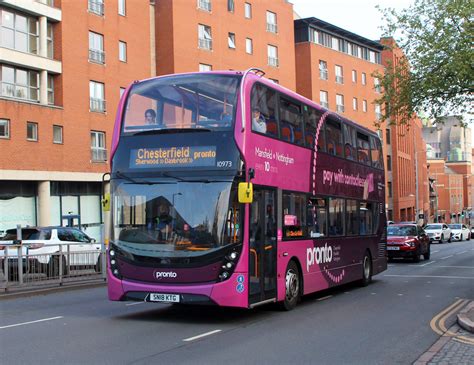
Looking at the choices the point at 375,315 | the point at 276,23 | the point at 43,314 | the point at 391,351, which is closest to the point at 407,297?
the point at 375,315

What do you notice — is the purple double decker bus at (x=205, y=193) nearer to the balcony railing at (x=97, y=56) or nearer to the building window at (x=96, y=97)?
the building window at (x=96, y=97)

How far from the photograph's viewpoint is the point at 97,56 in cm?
3647

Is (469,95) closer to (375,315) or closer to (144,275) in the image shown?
(375,315)

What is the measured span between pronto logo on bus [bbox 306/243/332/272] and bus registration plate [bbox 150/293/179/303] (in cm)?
370

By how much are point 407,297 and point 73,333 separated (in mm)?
8127

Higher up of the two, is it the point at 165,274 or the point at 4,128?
the point at 4,128

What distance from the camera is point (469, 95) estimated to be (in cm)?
2378

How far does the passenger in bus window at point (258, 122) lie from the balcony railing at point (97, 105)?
88.3 feet

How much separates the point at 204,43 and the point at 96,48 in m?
10.2

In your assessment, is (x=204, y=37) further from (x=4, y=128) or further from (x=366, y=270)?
(x=366, y=270)

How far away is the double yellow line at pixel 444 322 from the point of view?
8.69 meters

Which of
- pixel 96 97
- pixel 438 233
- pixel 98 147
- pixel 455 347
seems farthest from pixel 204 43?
pixel 455 347

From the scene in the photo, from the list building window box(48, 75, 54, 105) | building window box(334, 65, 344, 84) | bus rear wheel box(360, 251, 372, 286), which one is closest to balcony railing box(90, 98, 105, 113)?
building window box(48, 75, 54, 105)

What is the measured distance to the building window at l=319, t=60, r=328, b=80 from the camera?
61.6m
